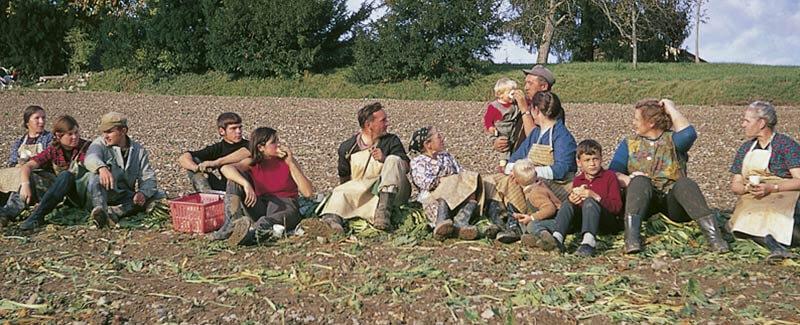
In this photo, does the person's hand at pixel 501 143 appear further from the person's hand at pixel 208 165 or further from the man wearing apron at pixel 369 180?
the person's hand at pixel 208 165

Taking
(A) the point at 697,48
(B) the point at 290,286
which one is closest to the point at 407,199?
(B) the point at 290,286

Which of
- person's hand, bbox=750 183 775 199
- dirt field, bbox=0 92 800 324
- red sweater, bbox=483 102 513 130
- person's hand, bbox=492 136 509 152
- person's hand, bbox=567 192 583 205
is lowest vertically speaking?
dirt field, bbox=0 92 800 324

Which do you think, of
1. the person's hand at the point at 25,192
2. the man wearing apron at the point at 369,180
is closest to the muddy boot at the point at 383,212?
the man wearing apron at the point at 369,180

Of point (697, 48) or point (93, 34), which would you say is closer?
point (93, 34)

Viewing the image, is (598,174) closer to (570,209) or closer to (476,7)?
(570,209)

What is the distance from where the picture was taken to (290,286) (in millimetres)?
5148

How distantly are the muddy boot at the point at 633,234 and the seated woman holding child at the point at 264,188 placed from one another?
2489mm

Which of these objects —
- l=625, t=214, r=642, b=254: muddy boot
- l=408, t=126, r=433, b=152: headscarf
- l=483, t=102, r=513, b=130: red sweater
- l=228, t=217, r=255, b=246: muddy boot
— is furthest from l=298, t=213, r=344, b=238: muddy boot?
l=625, t=214, r=642, b=254: muddy boot

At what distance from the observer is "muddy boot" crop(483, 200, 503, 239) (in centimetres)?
624

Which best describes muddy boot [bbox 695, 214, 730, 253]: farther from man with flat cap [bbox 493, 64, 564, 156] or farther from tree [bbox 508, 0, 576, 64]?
tree [bbox 508, 0, 576, 64]

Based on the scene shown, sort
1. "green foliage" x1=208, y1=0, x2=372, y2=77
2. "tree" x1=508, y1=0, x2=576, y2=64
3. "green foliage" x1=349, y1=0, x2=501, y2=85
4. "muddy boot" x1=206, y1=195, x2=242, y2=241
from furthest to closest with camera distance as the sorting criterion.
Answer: "tree" x1=508, y1=0, x2=576, y2=64 < "green foliage" x1=208, y1=0, x2=372, y2=77 < "green foliage" x1=349, y1=0, x2=501, y2=85 < "muddy boot" x1=206, y1=195, x2=242, y2=241

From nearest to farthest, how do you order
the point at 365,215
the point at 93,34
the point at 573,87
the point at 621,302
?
1. the point at 621,302
2. the point at 365,215
3. the point at 573,87
4. the point at 93,34

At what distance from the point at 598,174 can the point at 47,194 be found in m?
4.53

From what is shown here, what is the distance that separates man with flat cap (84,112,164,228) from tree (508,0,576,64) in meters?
30.5
